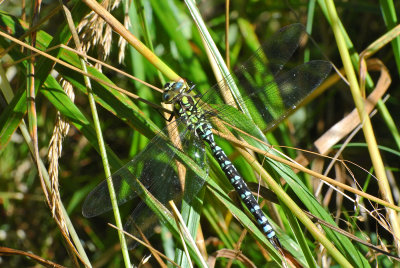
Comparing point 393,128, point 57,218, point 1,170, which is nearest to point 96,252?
point 1,170

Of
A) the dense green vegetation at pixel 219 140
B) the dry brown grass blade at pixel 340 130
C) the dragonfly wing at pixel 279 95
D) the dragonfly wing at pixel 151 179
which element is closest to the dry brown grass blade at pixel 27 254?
the dense green vegetation at pixel 219 140

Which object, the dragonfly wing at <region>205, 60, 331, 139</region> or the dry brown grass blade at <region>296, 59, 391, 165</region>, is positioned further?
the dry brown grass blade at <region>296, 59, 391, 165</region>

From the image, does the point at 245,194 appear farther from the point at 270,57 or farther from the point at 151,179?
the point at 270,57

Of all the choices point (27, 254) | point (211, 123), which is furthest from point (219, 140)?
point (27, 254)

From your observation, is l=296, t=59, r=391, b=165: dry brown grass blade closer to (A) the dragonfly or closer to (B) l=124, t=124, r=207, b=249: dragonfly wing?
(A) the dragonfly

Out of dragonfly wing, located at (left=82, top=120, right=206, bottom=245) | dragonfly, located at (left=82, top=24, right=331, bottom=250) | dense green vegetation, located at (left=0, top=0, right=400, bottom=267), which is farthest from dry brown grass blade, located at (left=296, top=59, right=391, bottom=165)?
dragonfly wing, located at (left=82, top=120, right=206, bottom=245)

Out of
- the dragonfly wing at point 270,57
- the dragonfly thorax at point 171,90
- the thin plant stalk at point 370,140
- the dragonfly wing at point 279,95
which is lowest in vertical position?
the thin plant stalk at point 370,140

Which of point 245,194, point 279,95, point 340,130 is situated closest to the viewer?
point 245,194

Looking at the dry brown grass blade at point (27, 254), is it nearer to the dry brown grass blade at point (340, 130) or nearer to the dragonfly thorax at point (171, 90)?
the dragonfly thorax at point (171, 90)

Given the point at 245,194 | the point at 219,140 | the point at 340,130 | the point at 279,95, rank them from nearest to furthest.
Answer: the point at 245,194
the point at 279,95
the point at 340,130
the point at 219,140
